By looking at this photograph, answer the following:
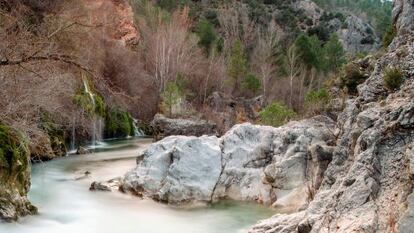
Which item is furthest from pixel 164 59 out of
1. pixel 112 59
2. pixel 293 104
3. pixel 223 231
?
pixel 223 231

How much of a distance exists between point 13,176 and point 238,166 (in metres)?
6.01

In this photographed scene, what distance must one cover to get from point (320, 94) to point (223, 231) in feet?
33.0

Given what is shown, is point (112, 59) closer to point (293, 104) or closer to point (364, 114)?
point (293, 104)

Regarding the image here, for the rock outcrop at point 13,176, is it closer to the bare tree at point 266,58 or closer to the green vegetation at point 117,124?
the green vegetation at point 117,124

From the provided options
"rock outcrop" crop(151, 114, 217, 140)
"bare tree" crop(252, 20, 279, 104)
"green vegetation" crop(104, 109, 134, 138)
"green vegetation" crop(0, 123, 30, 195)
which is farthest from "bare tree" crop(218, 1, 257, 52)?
"green vegetation" crop(0, 123, 30, 195)

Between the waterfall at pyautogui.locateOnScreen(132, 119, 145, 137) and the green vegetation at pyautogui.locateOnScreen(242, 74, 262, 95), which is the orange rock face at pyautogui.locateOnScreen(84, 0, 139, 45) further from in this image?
the green vegetation at pyautogui.locateOnScreen(242, 74, 262, 95)

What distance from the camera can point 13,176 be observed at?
38.7ft

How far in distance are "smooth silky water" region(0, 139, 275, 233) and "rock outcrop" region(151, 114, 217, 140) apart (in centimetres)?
1208

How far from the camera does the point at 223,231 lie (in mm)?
11289

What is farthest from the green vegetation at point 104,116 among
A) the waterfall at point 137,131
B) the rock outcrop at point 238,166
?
the rock outcrop at point 238,166

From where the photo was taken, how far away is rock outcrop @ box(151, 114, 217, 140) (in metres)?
28.3

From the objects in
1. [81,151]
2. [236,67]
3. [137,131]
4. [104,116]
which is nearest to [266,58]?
[236,67]

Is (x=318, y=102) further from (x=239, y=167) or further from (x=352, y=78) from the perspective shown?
(x=239, y=167)

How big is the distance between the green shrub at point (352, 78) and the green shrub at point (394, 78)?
6977mm
